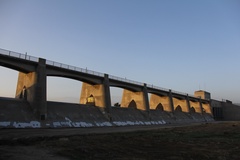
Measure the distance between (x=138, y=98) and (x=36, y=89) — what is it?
120ft

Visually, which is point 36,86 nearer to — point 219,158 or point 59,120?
point 59,120

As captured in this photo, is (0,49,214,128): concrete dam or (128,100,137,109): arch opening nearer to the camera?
(0,49,214,128): concrete dam

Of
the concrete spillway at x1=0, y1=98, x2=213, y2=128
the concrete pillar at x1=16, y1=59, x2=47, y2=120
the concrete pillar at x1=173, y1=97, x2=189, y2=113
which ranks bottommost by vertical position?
the concrete spillway at x1=0, y1=98, x2=213, y2=128

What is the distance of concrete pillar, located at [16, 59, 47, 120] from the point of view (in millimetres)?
41938

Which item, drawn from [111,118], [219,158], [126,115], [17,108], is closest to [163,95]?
[126,115]

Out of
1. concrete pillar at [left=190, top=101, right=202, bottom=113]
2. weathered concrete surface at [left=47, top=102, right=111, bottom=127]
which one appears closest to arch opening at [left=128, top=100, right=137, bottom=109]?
weathered concrete surface at [left=47, top=102, right=111, bottom=127]

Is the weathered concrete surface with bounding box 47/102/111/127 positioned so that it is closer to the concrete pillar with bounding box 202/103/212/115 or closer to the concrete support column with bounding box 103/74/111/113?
the concrete support column with bounding box 103/74/111/113

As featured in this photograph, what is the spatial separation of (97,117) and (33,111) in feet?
52.4

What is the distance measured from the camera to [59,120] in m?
44.8

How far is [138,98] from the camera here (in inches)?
2872

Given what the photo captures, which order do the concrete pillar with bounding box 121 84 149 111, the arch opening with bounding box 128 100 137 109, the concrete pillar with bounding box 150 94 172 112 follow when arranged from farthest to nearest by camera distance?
the concrete pillar with bounding box 150 94 172 112
the arch opening with bounding box 128 100 137 109
the concrete pillar with bounding box 121 84 149 111

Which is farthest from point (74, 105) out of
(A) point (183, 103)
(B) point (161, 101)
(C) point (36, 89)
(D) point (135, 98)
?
(A) point (183, 103)

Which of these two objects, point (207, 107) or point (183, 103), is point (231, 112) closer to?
point (207, 107)

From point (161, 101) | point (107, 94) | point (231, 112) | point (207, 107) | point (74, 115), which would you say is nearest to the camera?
point (74, 115)
